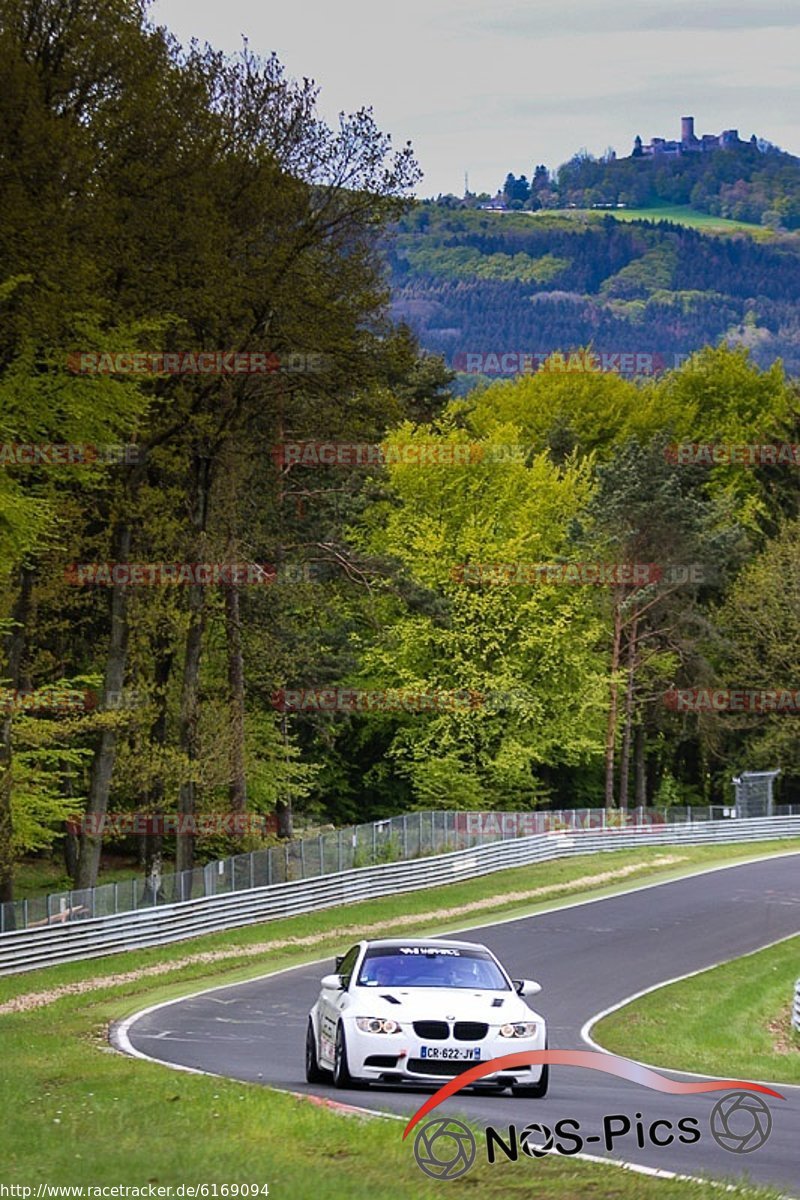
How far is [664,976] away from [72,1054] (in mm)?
15196

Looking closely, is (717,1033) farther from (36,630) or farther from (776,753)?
(776,753)

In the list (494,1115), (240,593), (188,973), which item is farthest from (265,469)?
(494,1115)

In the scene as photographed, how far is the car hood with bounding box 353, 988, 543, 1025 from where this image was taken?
15.4 meters

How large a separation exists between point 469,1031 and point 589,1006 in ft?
40.7

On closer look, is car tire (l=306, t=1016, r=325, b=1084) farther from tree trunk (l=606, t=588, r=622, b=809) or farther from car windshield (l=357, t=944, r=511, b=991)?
tree trunk (l=606, t=588, r=622, b=809)

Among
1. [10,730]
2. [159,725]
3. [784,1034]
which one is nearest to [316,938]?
[10,730]

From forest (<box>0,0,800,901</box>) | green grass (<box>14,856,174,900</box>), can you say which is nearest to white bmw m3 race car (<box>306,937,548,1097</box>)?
forest (<box>0,0,800,901</box>)

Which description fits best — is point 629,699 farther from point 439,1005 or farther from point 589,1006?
point 439,1005

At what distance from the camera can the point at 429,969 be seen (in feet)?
54.6

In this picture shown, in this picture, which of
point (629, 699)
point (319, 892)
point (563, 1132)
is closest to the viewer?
point (563, 1132)

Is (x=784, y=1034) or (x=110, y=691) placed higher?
(x=110, y=691)

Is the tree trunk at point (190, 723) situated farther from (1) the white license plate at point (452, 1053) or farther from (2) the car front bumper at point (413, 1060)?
(1) the white license plate at point (452, 1053)

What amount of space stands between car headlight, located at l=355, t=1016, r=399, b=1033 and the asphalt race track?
1.82ft

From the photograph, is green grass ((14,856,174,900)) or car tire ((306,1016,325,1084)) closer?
car tire ((306,1016,325,1084))
